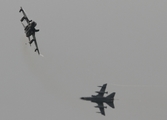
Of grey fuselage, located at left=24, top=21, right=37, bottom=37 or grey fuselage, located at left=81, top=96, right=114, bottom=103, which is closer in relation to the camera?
grey fuselage, located at left=24, top=21, right=37, bottom=37

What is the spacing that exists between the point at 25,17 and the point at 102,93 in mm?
51454

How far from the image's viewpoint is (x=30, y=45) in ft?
559

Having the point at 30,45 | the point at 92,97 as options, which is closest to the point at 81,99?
the point at 92,97

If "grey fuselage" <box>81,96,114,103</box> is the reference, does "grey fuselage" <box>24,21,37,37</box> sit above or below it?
above

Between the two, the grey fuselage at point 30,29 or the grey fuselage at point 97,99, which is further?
the grey fuselage at point 97,99

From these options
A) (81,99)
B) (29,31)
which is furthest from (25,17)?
(81,99)

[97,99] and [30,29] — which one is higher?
[30,29]

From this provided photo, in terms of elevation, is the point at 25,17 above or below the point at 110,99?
above

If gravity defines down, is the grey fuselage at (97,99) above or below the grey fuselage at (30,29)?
below

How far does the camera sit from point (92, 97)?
198875 mm

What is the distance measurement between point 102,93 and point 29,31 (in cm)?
4874

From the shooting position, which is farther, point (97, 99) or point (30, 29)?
point (97, 99)

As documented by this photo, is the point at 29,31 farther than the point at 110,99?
No

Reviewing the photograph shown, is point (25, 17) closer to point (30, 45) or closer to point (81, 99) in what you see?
point (30, 45)
